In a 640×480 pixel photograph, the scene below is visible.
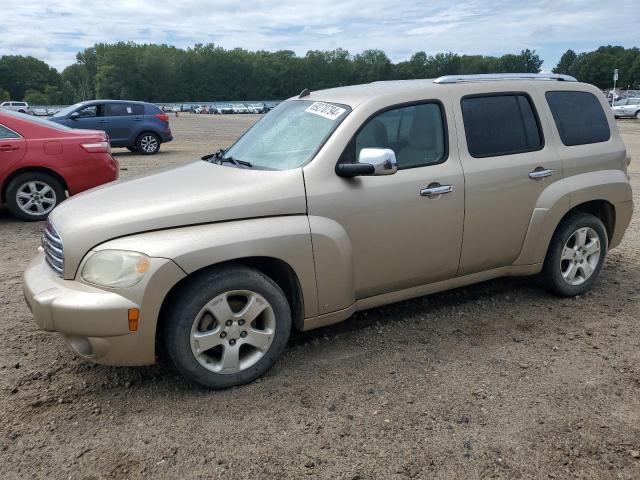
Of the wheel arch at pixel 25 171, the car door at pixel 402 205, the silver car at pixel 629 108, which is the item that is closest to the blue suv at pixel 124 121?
the wheel arch at pixel 25 171

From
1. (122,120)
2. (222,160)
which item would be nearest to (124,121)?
(122,120)

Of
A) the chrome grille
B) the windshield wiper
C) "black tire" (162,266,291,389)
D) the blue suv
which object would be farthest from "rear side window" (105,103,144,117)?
"black tire" (162,266,291,389)

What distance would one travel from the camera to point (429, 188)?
152 inches

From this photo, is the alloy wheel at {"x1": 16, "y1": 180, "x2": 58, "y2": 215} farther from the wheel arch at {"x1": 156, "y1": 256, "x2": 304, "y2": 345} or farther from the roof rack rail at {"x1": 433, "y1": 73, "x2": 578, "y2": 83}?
the roof rack rail at {"x1": 433, "y1": 73, "x2": 578, "y2": 83}

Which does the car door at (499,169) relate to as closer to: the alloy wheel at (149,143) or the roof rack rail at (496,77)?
the roof rack rail at (496,77)

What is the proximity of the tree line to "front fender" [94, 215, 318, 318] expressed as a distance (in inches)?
4814

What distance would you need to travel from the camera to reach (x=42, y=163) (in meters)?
7.47

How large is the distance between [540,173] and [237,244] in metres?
2.43

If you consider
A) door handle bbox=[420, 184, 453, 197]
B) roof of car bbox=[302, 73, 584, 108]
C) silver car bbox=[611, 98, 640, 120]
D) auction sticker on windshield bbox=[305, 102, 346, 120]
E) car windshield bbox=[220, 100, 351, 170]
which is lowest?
silver car bbox=[611, 98, 640, 120]

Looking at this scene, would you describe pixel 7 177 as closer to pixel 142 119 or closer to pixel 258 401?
pixel 258 401

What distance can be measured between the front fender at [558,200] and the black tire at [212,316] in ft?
6.77

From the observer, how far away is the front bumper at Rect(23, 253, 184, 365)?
2992 mm

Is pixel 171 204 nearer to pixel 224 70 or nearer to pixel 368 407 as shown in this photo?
pixel 368 407

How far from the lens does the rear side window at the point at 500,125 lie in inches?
163
